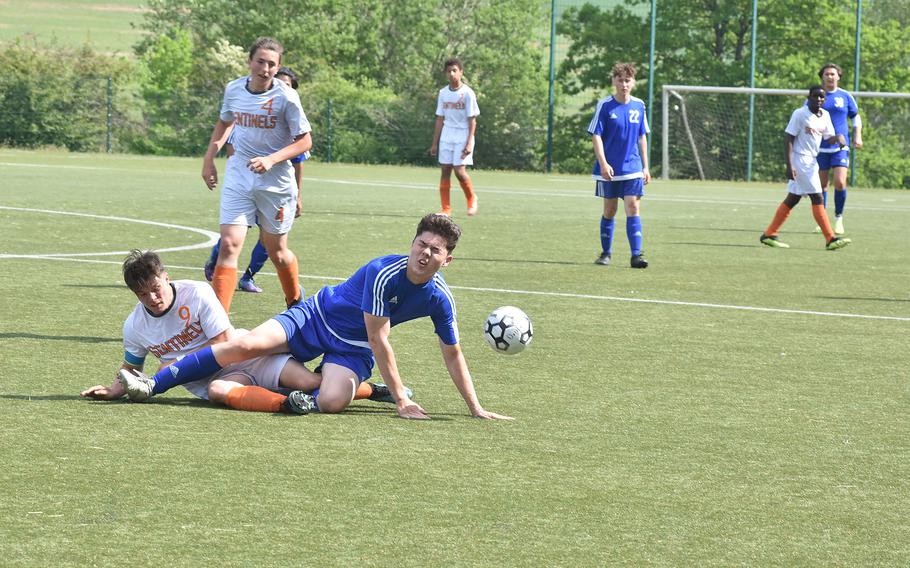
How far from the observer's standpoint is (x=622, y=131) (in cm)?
1441

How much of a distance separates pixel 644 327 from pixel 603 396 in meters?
2.76

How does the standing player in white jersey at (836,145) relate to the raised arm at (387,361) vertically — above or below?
above

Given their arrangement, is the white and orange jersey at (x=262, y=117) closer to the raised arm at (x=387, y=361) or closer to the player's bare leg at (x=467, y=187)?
the raised arm at (x=387, y=361)

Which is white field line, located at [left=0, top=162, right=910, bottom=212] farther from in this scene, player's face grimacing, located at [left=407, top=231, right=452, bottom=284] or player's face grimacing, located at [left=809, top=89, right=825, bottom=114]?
player's face grimacing, located at [left=407, top=231, right=452, bottom=284]

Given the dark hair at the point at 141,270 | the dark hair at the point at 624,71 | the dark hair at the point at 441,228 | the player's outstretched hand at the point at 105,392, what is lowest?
the player's outstretched hand at the point at 105,392

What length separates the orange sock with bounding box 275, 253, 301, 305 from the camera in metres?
9.56

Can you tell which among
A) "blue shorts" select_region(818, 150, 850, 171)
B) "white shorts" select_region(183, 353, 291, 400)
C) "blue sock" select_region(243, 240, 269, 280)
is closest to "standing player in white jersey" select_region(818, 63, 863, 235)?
"blue shorts" select_region(818, 150, 850, 171)

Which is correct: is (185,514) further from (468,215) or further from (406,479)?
(468,215)

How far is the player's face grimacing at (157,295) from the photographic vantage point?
6.65 meters

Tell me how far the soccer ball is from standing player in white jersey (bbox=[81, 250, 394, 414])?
0.72m

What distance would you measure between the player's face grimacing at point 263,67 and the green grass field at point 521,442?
1.75 meters

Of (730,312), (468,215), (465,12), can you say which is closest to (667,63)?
(465,12)

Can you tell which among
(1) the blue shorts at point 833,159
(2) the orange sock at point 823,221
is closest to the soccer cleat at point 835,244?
(2) the orange sock at point 823,221

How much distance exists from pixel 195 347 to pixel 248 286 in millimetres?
4409
